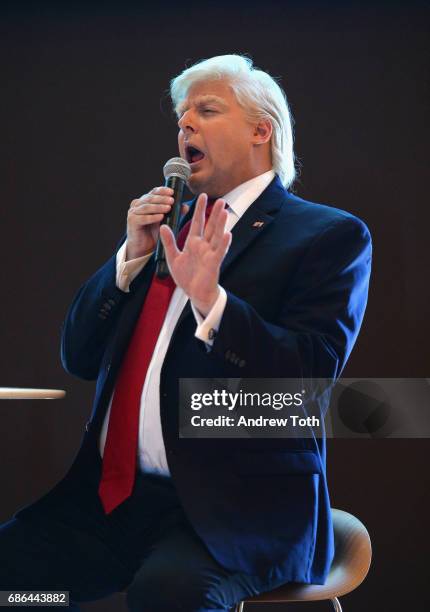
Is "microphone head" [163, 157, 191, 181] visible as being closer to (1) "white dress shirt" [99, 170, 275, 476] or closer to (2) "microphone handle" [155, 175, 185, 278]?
(2) "microphone handle" [155, 175, 185, 278]

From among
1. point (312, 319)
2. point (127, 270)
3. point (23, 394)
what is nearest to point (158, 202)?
point (127, 270)

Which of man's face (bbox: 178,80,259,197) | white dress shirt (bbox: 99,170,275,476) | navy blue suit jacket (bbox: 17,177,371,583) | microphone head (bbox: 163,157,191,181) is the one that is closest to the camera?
navy blue suit jacket (bbox: 17,177,371,583)

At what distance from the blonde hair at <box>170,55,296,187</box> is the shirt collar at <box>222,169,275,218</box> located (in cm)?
9

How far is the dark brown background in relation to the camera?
3383mm

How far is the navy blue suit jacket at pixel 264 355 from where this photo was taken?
4.98 ft

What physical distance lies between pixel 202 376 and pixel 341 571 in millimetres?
531

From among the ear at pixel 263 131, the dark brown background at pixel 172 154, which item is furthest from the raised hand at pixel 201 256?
the dark brown background at pixel 172 154

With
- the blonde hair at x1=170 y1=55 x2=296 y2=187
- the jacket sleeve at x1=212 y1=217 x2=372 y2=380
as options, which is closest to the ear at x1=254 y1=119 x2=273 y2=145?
the blonde hair at x1=170 y1=55 x2=296 y2=187

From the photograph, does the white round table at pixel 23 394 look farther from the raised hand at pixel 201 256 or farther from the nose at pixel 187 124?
the nose at pixel 187 124

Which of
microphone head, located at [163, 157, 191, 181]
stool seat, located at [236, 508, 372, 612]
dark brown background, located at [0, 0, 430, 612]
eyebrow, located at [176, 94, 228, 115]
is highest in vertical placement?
dark brown background, located at [0, 0, 430, 612]

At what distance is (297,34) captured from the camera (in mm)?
3488

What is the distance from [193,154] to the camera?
195 centimetres

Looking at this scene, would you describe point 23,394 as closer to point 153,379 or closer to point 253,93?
point 153,379

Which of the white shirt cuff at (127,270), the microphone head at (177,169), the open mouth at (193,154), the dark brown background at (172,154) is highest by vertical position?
the dark brown background at (172,154)
